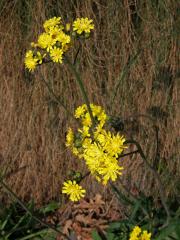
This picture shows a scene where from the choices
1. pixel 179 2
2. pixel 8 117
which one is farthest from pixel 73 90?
pixel 179 2

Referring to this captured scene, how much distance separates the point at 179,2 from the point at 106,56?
0.44 m

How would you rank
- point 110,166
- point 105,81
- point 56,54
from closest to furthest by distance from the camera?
point 110,166
point 56,54
point 105,81

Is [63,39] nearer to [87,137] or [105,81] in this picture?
[87,137]

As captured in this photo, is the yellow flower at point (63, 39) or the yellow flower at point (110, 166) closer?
the yellow flower at point (110, 166)

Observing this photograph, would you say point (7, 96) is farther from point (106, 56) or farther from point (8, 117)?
point (106, 56)

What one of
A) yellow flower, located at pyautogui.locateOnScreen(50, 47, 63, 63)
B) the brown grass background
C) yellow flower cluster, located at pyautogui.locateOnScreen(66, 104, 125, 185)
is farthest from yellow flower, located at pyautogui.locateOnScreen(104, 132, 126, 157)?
the brown grass background

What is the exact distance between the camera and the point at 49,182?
272 cm

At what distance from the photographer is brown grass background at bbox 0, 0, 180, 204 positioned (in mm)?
2404

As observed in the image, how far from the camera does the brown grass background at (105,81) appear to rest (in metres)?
2.40

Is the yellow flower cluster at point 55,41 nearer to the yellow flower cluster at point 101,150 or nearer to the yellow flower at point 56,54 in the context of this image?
the yellow flower at point 56,54

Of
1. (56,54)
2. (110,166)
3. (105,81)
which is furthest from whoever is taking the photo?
(105,81)

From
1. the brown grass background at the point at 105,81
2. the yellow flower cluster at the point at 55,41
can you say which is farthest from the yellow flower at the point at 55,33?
the brown grass background at the point at 105,81

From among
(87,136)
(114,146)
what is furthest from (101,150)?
(87,136)

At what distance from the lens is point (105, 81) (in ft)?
8.19
